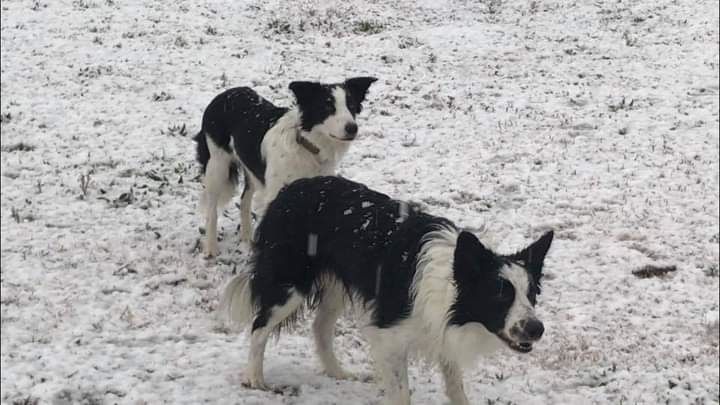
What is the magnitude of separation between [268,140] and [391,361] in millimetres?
3705

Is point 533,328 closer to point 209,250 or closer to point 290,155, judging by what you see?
point 290,155

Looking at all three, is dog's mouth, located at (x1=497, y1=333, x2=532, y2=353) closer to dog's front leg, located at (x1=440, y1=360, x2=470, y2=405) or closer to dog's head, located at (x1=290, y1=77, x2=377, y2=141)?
dog's front leg, located at (x1=440, y1=360, x2=470, y2=405)

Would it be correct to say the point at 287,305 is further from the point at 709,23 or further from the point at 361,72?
the point at 709,23

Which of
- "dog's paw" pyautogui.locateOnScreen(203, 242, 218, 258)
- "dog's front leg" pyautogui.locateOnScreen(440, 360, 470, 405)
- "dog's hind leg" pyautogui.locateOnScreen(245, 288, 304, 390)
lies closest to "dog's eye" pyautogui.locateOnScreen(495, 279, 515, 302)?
"dog's front leg" pyautogui.locateOnScreen(440, 360, 470, 405)

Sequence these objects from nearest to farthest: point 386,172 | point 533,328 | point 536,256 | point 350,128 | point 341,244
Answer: point 533,328, point 536,256, point 341,244, point 350,128, point 386,172

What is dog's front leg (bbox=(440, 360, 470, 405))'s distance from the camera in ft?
17.9

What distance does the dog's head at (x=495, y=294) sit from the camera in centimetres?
454

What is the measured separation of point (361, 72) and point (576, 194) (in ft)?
23.2

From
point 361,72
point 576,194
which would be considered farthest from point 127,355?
point 361,72

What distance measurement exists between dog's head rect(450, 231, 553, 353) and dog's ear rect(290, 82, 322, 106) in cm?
383

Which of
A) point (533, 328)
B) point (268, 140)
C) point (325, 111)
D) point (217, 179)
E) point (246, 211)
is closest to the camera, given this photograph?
point (533, 328)

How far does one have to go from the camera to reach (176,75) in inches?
603

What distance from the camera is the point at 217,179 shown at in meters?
8.93

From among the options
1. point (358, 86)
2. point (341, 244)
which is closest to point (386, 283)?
point (341, 244)
